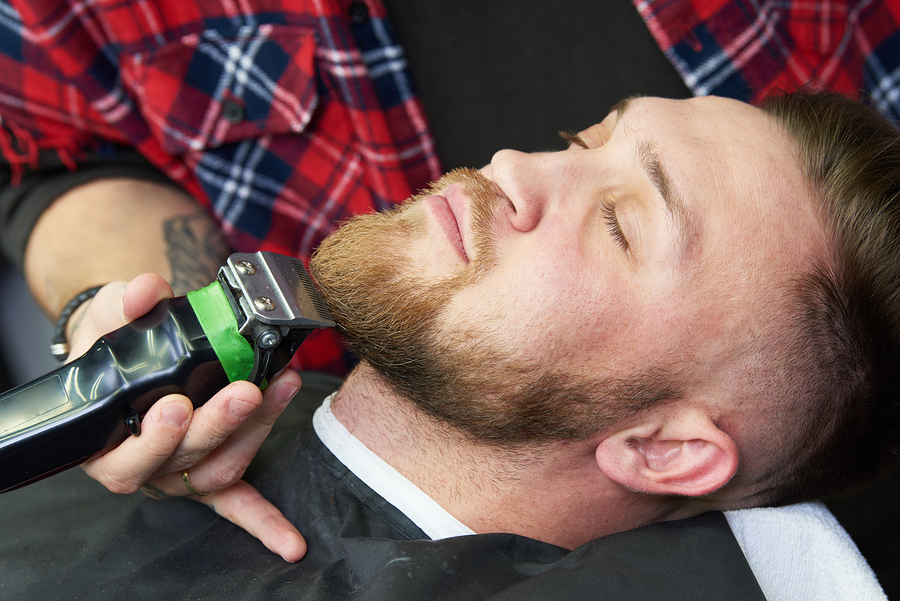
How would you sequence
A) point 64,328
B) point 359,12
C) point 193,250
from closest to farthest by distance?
point 64,328, point 359,12, point 193,250

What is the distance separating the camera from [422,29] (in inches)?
68.6

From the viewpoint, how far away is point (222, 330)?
989mm

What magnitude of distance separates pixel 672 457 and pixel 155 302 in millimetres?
996

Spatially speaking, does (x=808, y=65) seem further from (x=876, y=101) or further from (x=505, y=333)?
(x=505, y=333)

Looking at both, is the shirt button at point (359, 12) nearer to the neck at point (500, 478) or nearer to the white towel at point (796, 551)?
the neck at point (500, 478)

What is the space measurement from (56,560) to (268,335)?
0.76 metres

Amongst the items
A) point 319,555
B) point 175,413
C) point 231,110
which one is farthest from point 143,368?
point 231,110

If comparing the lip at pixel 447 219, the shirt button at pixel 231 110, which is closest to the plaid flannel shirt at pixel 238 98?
the shirt button at pixel 231 110

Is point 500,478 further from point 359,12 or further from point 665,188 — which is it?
point 359,12

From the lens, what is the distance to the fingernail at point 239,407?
996 mm

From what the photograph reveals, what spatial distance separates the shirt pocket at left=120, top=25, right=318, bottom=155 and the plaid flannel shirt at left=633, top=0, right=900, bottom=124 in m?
1.00

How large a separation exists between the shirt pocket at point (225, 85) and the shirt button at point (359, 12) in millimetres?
134

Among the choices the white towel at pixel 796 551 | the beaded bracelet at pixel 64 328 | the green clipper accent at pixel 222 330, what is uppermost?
the beaded bracelet at pixel 64 328

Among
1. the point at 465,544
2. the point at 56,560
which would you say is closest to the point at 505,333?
the point at 465,544
